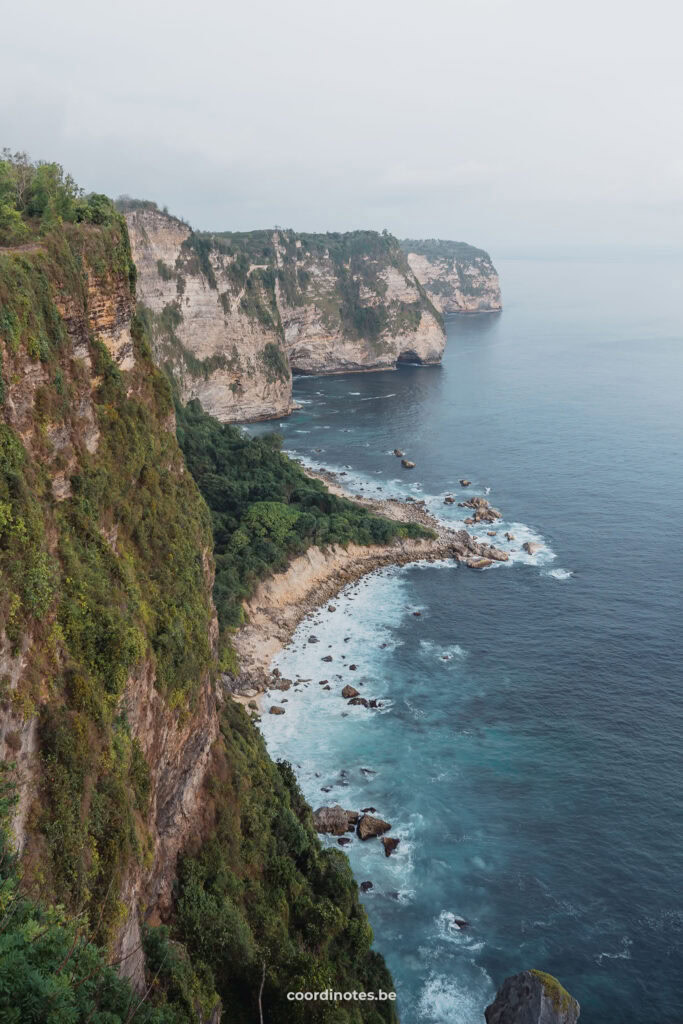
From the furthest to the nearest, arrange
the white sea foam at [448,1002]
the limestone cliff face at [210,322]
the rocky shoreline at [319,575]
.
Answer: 1. the limestone cliff face at [210,322]
2. the rocky shoreline at [319,575]
3. the white sea foam at [448,1002]

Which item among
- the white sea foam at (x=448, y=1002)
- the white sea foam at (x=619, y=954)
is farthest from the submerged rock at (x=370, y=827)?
the white sea foam at (x=619, y=954)

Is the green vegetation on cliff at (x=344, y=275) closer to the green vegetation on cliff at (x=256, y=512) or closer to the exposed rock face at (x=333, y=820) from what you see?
the green vegetation on cliff at (x=256, y=512)

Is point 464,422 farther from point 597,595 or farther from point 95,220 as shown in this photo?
point 95,220

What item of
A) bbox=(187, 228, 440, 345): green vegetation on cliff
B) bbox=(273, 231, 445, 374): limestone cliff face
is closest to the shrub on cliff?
bbox=(187, 228, 440, 345): green vegetation on cliff

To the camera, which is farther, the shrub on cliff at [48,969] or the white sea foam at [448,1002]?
the white sea foam at [448,1002]

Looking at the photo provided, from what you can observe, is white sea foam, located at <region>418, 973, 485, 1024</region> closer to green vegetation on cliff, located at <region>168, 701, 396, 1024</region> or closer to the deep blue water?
the deep blue water
